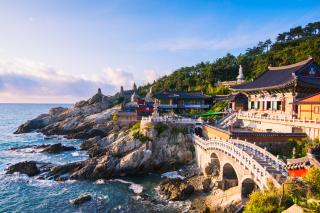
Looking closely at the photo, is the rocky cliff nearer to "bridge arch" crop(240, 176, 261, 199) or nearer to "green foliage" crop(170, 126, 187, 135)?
"green foliage" crop(170, 126, 187, 135)

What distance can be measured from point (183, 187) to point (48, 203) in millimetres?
17038

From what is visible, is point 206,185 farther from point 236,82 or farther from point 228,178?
point 236,82

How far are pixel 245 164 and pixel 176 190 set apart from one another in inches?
456

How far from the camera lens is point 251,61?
95.9 metres

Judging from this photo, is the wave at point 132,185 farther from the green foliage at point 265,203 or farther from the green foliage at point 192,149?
the green foliage at point 265,203

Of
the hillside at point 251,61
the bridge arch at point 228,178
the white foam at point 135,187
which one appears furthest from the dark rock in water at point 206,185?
the hillside at point 251,61

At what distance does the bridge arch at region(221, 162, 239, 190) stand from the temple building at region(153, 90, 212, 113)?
44.5m

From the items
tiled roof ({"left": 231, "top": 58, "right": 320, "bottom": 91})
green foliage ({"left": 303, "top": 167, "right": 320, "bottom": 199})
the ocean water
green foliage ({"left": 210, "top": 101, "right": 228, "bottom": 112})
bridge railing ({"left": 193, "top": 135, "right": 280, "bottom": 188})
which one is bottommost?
the ocean water

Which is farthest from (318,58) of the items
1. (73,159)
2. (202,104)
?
(73,159)

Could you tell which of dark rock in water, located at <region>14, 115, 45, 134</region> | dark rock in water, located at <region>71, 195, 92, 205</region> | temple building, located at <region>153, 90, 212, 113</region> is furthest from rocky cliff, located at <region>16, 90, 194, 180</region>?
dark rock in water, located at <region>14, 115, 45, 134</region>

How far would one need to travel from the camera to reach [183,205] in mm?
30125

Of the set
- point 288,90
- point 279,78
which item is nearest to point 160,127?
point 288,90

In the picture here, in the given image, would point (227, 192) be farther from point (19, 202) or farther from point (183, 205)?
point (19, 202)

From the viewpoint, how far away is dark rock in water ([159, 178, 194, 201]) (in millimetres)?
31875
